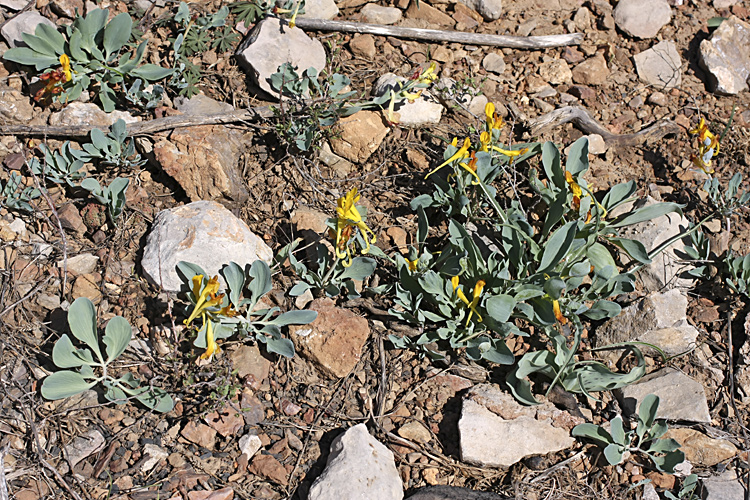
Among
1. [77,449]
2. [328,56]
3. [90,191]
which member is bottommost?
[77,449]

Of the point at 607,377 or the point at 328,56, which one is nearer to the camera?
the point at 607,377

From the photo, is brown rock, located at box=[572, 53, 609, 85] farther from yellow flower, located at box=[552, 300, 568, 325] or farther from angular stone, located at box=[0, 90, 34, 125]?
angular stone, located at box=[0, 90, 34, 125]

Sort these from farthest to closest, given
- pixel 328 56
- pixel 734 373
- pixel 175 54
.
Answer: pixel 328 56 < pixel 175 54 < pixel 734 373

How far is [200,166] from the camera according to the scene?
10.1 feet

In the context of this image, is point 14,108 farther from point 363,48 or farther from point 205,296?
point 363,48

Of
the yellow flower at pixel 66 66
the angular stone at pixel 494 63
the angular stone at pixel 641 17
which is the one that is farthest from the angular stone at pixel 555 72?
the yellow flower at pixel 66 66

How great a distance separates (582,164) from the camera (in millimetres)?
3127

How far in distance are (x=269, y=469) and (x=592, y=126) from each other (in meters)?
2.52

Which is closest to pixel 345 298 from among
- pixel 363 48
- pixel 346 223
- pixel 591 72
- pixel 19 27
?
pixel 346 223

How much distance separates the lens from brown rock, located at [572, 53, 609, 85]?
12.5 feet

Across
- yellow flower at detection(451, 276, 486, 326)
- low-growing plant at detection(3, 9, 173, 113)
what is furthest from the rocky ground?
yellow flower at detection(451, 276, 486, 326)

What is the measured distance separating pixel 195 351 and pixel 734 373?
2425mm

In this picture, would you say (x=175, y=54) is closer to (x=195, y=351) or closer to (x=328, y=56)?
(x=328, y=56)

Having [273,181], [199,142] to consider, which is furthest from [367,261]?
[199,142]
